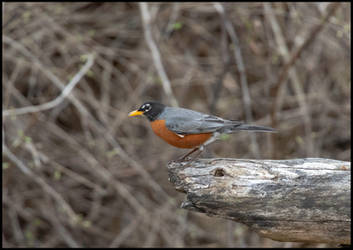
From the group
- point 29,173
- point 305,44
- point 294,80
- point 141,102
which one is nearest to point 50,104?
point 29,173

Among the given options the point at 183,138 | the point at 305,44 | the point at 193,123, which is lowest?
the point at 183,138

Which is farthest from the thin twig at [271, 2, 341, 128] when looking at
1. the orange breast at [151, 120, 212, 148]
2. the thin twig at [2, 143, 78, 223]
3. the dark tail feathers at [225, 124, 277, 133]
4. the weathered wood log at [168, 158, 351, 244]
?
the thin twig at [2, 143, 78, 223]

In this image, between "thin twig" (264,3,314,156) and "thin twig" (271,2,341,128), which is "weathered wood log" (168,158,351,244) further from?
"thin twig" (264,3,314,156)

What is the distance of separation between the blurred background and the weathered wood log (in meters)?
3.04

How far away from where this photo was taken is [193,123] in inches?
162

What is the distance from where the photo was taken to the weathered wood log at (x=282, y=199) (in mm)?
3021

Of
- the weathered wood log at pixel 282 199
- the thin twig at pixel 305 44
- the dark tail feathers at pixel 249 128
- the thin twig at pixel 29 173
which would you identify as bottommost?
the thin twig at pixel 29 173

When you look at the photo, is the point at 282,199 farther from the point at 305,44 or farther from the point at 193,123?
the point at 305,44

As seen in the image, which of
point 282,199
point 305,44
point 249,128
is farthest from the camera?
point 305,44

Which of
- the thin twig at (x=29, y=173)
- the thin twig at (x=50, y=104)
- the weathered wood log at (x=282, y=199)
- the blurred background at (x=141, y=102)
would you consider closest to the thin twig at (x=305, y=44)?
the blurred background at (x=141, y=102)

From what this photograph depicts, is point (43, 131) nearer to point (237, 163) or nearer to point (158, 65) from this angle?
point (158, 65)

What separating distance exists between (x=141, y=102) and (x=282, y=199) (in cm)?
424

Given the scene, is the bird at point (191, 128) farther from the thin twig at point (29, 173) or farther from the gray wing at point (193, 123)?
the thin twig at point (29, 173)

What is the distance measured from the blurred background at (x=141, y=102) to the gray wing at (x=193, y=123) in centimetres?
213
